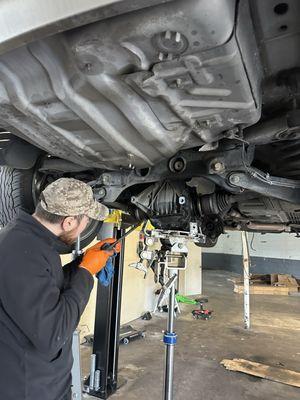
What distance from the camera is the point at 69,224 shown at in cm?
128

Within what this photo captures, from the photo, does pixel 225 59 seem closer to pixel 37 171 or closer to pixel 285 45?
pixel 285 45

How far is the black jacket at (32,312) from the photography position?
41.0 inches

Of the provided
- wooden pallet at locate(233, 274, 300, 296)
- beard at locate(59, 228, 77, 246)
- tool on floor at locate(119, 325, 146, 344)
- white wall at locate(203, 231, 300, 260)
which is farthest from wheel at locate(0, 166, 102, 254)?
white wall at locate(203, 231, 300, 260)

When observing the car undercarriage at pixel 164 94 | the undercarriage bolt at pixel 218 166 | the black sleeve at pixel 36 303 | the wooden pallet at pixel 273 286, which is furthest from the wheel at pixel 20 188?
the wooden pallet at pixel 273 286

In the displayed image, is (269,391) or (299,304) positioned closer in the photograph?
(269,391)

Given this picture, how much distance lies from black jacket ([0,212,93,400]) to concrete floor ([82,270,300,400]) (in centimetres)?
212

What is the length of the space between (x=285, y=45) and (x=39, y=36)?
0.59m

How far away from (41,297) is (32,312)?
49 mm

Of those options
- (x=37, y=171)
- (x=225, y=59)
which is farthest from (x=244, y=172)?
(x=37, y=171)

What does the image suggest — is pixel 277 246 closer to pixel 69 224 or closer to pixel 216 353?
pixel 216 353

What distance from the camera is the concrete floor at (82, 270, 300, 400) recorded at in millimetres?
3059

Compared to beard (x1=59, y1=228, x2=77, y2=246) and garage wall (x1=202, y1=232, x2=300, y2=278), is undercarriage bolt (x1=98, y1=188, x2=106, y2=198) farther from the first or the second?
garage wall (x1=202, y1=232, x2=300, y2=278)

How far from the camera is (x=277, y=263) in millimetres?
9672

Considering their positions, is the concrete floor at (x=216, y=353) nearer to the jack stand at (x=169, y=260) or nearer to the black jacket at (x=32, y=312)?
the jack stand at (x=169, y=260)
